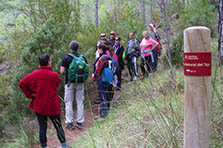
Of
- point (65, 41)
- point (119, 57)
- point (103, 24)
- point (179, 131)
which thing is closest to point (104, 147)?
point (179, 131)

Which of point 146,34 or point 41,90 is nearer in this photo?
point 41,90

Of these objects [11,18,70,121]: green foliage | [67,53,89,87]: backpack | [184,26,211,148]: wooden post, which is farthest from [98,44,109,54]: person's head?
[184,26,211,148]: wooden post

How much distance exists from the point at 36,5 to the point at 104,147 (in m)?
8.72

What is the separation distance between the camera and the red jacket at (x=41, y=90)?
4359mm

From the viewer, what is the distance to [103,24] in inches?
430

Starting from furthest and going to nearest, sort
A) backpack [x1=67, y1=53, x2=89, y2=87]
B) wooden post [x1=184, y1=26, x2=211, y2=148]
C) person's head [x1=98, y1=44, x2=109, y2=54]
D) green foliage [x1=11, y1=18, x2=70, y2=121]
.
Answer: green foliage [x1=11, y1=18, x2=70, y2=121], person's head [x1=98, y1=44, x2=109, y2=54], backpack [x1=67, y1=53, x2=89, y2=87], wooden post [x1=184, y1=26, x2=211, y2=148]

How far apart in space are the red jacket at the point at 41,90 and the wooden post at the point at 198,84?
3180 mm

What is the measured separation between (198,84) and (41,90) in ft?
11.0

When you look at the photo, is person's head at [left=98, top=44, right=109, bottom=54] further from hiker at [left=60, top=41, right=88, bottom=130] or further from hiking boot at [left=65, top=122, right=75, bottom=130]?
hiking boot at [left=65, top=122, right=75, bottom=130]

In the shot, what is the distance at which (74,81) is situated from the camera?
225 inches

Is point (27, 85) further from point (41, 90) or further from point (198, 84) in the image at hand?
point (198, 84)

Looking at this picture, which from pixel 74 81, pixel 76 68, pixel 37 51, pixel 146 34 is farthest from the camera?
pixel 146 34

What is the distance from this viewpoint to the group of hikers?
4383 millimetres

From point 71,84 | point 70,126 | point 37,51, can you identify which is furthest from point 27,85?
point 37,51
